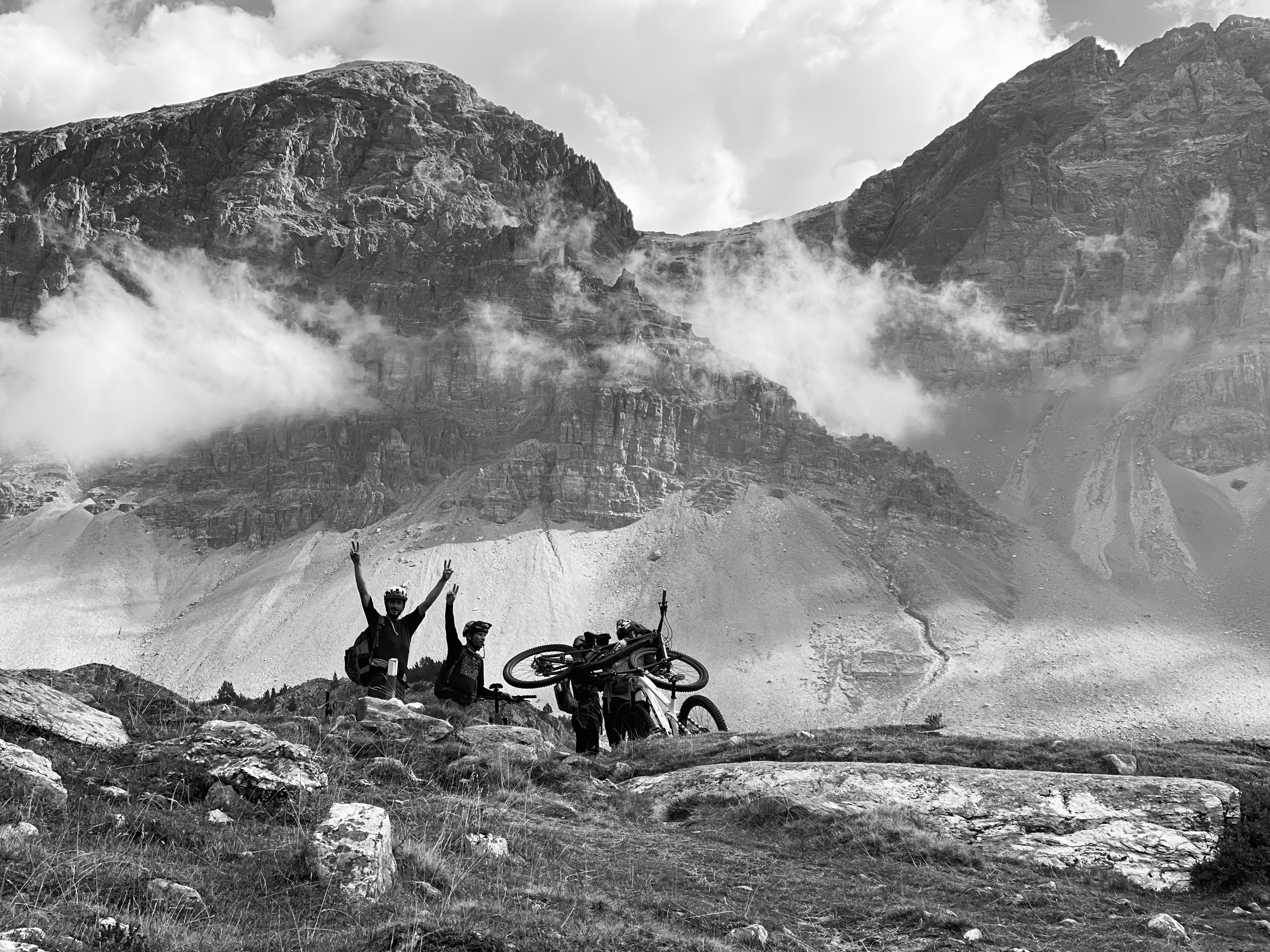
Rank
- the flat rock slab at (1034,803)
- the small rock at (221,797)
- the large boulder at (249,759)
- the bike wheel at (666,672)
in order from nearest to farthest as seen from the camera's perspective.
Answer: the small rock at (221,797) < the large boulder at (249,759) < the flat rock slab at (1034,803) < the bike wheel at (666,672)

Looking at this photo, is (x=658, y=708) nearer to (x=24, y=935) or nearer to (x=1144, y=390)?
(x=24, y=935)

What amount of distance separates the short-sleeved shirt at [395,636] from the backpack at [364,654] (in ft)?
0.22

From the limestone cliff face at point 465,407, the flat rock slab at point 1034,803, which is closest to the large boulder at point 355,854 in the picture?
the flat rock slab at point 1034,803

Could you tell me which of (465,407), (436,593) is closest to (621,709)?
(436,593)

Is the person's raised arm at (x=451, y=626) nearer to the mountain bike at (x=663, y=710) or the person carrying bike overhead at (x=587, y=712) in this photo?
the person carrying bike overhead at (x=587, y=712)

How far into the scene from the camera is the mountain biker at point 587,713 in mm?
20281

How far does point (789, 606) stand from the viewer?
12188cm

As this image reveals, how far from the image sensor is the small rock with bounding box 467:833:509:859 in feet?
28.5

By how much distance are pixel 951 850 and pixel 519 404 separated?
6340 inches

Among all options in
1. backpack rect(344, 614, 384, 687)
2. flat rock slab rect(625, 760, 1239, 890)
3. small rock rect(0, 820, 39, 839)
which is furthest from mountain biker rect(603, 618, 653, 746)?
small rock rect(0, 820, 39, 839)

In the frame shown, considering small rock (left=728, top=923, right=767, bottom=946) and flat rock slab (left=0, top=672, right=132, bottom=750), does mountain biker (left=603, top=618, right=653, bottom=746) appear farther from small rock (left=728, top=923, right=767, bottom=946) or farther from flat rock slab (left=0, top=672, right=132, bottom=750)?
small rock (left=728, top=923, right=767, bottom=946)

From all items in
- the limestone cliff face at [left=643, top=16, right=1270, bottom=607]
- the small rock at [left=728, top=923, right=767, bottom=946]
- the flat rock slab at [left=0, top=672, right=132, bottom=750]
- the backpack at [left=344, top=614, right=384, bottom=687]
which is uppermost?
the limestone cliff face at [left=643, top=16, right=1270, bottom=607]

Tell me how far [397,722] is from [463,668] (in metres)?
7.20

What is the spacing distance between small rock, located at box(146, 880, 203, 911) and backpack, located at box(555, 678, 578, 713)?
15.3 meters
